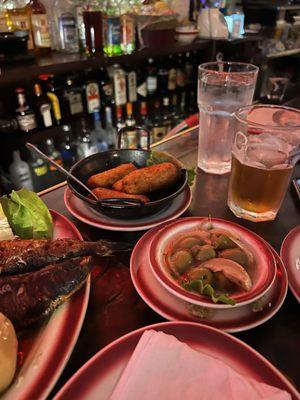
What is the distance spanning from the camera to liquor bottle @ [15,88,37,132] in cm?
182

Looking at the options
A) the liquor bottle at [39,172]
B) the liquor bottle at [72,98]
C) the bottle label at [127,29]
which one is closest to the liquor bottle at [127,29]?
the bottle label at [127,29]

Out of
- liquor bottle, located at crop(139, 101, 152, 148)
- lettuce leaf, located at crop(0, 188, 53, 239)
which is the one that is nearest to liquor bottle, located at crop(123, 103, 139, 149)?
liquor bottle, located at crop(139, 101, 152, 148)

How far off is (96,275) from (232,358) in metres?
0.34

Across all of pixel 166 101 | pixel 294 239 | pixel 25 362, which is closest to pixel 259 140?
pixel 294 239

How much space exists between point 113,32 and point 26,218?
1628mm

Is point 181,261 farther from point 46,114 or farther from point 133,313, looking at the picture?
point 46,114

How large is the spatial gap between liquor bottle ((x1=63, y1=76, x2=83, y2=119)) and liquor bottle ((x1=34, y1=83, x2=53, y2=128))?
14 cm

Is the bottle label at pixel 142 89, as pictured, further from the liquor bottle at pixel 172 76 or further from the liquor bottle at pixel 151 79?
the liquor bottle at pixel 172 76

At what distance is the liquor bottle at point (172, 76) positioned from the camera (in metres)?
2.54

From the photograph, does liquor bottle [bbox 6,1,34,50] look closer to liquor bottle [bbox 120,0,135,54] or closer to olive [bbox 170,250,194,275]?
liquor bottle [bbox 120,0,135,54]

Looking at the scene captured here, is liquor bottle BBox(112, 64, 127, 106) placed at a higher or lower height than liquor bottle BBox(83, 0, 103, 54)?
lower

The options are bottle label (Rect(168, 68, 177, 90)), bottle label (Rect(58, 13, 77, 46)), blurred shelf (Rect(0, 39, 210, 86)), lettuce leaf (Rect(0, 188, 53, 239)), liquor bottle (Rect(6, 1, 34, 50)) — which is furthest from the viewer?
bottle label (Rect(168, 68, 177, 90))

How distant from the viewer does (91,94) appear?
6.94 feet

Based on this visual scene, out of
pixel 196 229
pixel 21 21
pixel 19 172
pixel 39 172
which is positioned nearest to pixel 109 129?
pixel 39 172
